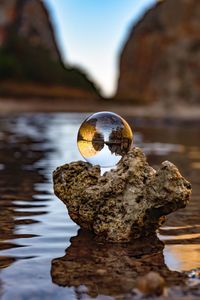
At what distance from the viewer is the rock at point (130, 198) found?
400 cm

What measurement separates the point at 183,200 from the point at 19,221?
1.50 m

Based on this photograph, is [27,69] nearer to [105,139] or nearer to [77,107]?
[77,107]

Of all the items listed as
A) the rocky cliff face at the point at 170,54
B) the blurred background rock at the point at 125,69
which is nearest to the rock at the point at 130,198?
the blurred background rock at the point at 125,69

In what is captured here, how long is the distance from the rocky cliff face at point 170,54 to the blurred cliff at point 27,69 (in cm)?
543

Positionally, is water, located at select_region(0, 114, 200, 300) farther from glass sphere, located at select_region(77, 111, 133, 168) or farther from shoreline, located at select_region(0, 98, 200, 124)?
shoreline, located at select_region(0, 98, 200, 124)

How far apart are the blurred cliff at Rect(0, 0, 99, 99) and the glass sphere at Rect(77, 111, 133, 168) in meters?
41.8

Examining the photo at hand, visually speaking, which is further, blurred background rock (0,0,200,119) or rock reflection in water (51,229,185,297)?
blurred background rock (0,0,200,119)

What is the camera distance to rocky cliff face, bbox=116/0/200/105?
64.4 meters

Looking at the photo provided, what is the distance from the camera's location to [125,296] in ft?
9.66

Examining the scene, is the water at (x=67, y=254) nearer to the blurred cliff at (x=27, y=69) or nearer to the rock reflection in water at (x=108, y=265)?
the rock reflection in water at (x=108, y=265)

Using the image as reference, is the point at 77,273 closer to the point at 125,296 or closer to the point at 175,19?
the point at 125,296

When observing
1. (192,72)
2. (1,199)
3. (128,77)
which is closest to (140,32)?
(128,77)

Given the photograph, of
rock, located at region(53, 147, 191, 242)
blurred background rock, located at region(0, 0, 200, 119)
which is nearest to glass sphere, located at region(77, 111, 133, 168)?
rock, located at region(53, 147, 191, 242)

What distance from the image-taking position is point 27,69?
56.0 metres
